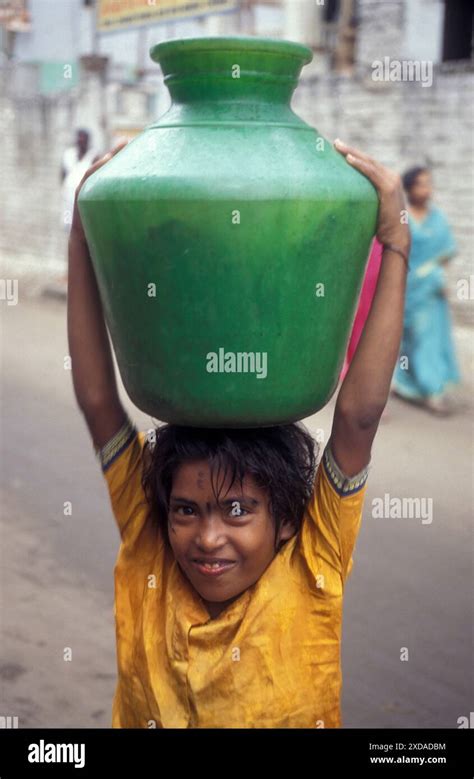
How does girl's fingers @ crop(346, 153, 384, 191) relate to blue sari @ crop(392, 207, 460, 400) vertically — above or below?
above

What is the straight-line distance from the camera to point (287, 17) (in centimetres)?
1296

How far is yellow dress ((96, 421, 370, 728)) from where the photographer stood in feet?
6.02

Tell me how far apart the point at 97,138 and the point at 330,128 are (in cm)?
424

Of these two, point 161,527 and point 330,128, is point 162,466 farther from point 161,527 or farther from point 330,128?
point 330,128

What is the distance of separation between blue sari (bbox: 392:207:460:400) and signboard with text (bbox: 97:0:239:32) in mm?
6647

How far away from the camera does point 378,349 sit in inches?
69.5

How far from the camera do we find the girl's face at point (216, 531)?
1.82 meters

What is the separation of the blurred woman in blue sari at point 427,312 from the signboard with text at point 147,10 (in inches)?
260

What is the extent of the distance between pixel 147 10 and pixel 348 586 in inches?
454


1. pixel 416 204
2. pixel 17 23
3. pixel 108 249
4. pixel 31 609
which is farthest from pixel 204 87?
pixel 17 23
